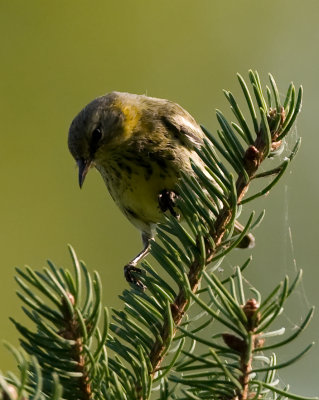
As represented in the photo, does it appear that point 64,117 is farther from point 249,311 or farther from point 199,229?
point 249,311

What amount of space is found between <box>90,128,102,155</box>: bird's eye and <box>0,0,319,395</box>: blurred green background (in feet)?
1.32

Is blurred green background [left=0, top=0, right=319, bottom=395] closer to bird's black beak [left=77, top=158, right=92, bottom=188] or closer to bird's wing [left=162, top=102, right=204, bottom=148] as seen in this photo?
bird's black beak [left=77, top=158, right=92, bottom=188]

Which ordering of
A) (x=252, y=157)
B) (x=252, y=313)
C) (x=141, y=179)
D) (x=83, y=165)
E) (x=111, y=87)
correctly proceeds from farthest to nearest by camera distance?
(x=111, y=87) → (x=83, y=165) → (x=141, y=179) → (x=252, y=157) → (x=252, y=313)

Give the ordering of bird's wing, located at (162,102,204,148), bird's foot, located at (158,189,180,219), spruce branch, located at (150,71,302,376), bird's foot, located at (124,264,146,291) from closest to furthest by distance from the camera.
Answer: spruce branch, located at (150,71,302,376), bird's foot, located at (124,264,146,291), bird's foot, located at (158,189,180,219), bird's wing, located at (162,102,204,148)

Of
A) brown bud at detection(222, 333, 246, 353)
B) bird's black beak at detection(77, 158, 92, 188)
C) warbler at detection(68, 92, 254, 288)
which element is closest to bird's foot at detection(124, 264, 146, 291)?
warbler at detection(68, 92, 254, 288)

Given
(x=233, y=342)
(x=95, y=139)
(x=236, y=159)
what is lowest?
(x=233, y=342)

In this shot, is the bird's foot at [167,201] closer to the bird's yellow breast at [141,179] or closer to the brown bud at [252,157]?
the bird's yellow breast at [141,179]

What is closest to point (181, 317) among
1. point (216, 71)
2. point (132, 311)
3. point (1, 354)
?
point (132, 311)

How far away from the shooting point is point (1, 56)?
12.1 ft

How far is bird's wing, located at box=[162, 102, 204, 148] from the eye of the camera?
2943 mm

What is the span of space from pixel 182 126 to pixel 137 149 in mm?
211

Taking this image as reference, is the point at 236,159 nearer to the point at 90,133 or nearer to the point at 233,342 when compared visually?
the point at 233,342

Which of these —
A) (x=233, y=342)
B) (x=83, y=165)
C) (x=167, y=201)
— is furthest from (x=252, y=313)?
(x=83, y=165)

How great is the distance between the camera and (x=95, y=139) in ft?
10.6
